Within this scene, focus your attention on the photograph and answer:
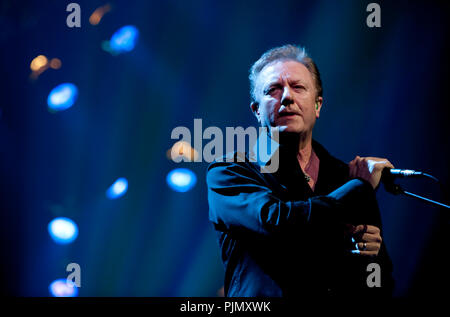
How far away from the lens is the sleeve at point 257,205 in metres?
0.95

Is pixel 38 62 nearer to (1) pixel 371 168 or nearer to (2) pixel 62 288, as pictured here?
(2) pixel 62 288

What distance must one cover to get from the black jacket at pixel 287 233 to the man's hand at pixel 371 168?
0.07 m

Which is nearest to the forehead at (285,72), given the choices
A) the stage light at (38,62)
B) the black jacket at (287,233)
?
the black jacket at (287,233)

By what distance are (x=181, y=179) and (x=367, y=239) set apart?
1.24 meters

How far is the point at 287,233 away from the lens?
0.96 metres

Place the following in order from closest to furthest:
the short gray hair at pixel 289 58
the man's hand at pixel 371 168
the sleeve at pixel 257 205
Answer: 1. the sleeve at pixel 257 205
2. the man's hand at pixel 371 168
3. the short gray hair at pixel 289 58

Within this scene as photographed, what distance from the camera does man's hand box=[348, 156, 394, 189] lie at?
3.55ft

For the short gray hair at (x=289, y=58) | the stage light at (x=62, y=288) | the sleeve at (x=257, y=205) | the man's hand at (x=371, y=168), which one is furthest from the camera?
the stage light at (x=62, y=288)

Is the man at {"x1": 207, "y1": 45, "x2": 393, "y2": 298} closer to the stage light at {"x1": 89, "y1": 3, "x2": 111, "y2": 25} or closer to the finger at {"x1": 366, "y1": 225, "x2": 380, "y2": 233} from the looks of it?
the finger at {"x1": 366, "y1": 225, "x2": 380, "y2": 233}

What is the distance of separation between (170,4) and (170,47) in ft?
0.81

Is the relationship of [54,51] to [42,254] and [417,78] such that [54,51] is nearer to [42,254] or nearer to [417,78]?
[42,254]

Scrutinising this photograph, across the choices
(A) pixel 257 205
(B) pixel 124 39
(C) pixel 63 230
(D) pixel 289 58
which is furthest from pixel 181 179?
(A) pixel 257 205

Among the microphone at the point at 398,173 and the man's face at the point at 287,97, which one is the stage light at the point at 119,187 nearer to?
the man's face at the point at 287,97
